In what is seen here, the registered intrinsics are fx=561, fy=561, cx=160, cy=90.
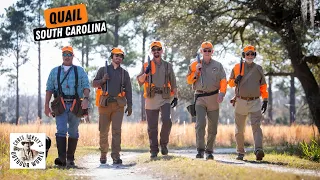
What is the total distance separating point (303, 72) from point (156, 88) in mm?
9798

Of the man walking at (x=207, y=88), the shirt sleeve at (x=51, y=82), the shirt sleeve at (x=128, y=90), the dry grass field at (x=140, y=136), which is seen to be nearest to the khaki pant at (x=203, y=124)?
the man walking at (x=207, y=88)

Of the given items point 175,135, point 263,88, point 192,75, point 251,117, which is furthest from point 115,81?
point 175,135

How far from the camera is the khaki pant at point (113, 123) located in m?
10.4

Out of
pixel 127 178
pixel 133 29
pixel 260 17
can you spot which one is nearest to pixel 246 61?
pixel 127 178

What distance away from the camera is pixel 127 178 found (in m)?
7.92

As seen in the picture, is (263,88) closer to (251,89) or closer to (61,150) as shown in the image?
(251,89)

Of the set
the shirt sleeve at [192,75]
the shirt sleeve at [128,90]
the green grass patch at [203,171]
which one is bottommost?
the green grass patch at [203,171]

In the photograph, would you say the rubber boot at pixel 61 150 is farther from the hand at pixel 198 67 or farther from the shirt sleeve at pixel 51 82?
the hand at pixel 198 67

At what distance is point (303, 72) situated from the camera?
19078 millimetres

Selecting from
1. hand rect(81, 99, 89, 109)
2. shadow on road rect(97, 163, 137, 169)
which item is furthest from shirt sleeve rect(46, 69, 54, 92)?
shadow on road rect(97, 163, 137, 169)

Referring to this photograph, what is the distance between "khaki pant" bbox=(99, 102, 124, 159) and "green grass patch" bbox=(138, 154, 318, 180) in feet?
4.29

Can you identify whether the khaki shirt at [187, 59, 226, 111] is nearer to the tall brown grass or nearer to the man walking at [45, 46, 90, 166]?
the man walking at [45, 46, 90, 166]

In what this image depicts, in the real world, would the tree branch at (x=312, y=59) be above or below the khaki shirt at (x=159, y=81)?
above

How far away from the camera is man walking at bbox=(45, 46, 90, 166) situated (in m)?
9.57
